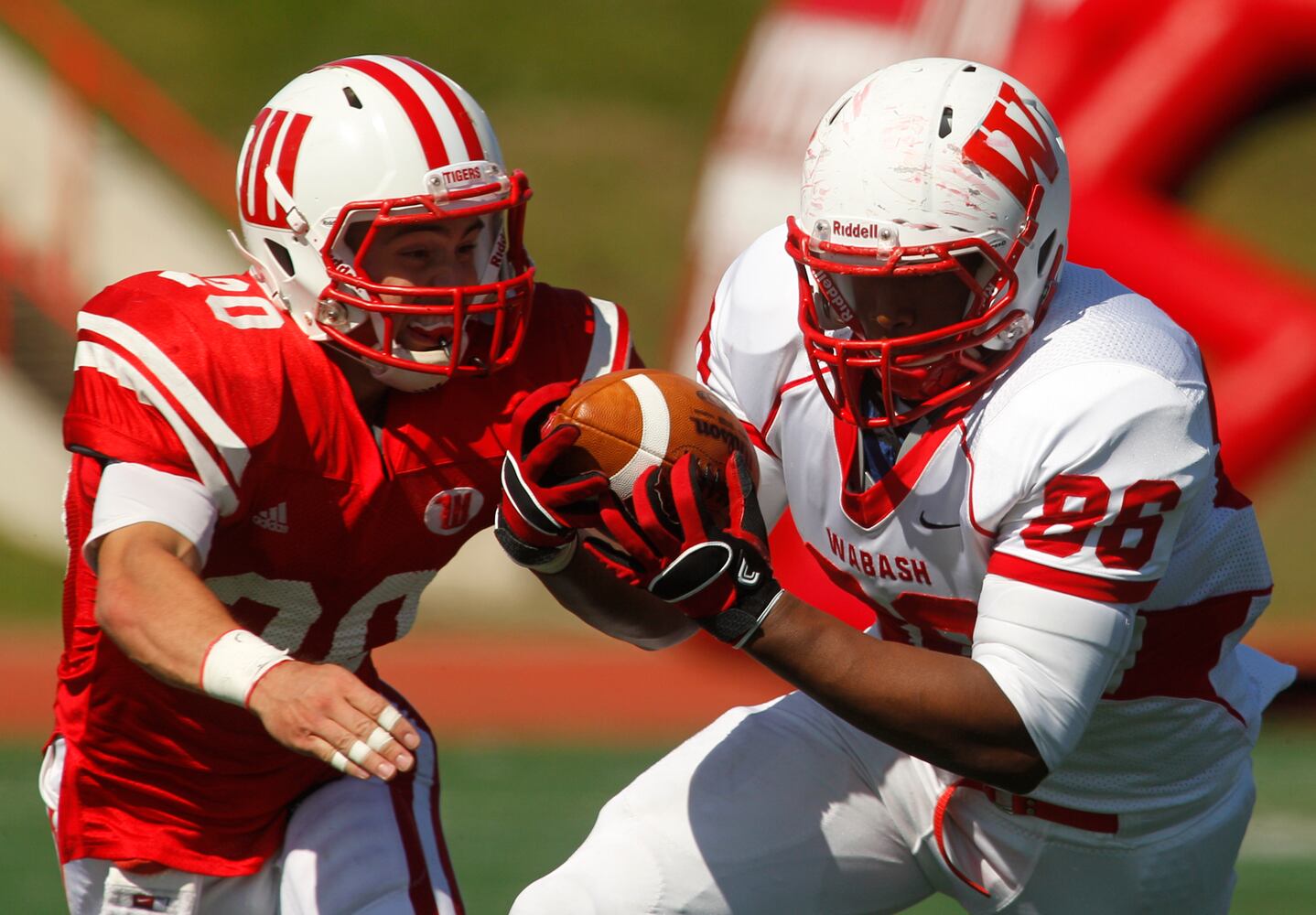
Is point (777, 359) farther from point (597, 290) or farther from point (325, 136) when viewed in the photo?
point (597, 290)

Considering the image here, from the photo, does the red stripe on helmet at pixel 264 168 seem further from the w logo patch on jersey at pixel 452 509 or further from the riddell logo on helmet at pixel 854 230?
the riddell logo on helmet at pixel 854 230

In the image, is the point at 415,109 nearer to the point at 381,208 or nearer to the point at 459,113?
the point at 459,113

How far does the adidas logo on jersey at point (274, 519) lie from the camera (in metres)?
2.75

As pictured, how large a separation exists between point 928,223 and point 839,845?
42.3 inches

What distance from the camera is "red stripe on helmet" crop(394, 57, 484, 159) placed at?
9.49 ft

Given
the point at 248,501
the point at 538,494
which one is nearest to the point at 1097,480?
the point at 538,494

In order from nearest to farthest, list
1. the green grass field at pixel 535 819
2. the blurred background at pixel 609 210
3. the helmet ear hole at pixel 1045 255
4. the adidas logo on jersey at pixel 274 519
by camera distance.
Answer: the helmet ear hole at pixel 1045 255 → the adidas logo on jersey at pixel 274 519 → the green grass field at pixel 535 819 → the blurred background at pixel 609 210

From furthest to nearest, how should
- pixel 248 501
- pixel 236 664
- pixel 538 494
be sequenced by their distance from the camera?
pixel 248 501
pixel 538 494
pixel 236 664

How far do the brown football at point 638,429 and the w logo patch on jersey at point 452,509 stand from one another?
1.08 feet

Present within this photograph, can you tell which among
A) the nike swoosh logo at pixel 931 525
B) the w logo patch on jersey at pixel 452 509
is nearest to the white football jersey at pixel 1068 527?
the nike swoosh logo at pixel 931 525

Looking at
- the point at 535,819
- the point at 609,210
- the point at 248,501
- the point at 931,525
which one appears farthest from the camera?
the point at 609,210

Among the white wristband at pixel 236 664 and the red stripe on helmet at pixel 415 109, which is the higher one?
the red stripe on helmet at pixel 415 109

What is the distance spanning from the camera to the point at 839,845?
2.85 metres

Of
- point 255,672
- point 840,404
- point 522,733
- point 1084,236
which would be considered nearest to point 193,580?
point 255,672
